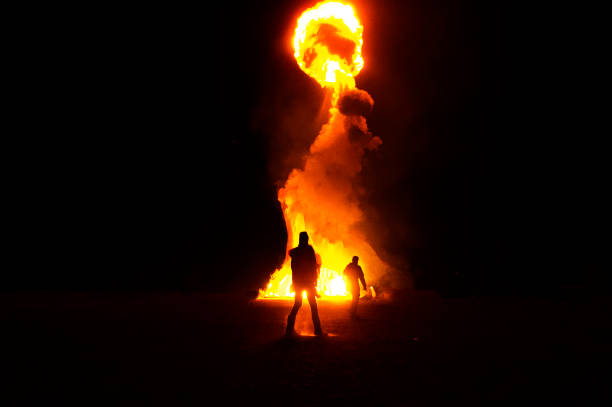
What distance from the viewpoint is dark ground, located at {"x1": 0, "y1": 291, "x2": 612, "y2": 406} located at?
4.11 m

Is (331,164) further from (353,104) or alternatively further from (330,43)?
(330,43)

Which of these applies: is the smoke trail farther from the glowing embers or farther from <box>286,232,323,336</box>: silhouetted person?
<box>286,232,323,336</box>: silhouetted person

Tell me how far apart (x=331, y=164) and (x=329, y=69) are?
4.99 meters

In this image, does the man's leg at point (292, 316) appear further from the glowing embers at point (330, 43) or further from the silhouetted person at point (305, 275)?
the glowing embers at point (330, 43)

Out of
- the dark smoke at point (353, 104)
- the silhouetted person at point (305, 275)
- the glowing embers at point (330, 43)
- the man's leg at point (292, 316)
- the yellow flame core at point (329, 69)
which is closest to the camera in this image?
the man's leg at point (292, 316)

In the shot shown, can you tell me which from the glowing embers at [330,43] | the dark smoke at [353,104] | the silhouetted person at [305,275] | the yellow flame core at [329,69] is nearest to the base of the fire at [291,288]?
the yellow flame core at [329,69]

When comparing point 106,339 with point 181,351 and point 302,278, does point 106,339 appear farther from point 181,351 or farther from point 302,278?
point 302,278

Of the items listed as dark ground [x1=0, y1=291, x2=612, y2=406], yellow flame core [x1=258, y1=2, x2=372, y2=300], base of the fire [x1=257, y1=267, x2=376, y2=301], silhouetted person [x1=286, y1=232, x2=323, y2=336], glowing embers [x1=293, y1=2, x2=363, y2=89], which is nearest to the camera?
dark ground [x1=0, y1=291, x2=612, y2=406]

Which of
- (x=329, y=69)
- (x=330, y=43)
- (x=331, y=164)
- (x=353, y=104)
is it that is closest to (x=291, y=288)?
(x=331, y=164)

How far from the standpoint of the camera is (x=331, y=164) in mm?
25578

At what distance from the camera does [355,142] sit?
2591 cm

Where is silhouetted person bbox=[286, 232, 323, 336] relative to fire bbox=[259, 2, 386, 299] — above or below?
below

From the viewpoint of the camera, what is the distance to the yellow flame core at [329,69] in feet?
80.3

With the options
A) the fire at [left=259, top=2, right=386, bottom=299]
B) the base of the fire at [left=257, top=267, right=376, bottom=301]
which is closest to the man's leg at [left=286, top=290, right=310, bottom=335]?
the base of the fire at [left=257, top=267, right=376, bottom=301]
